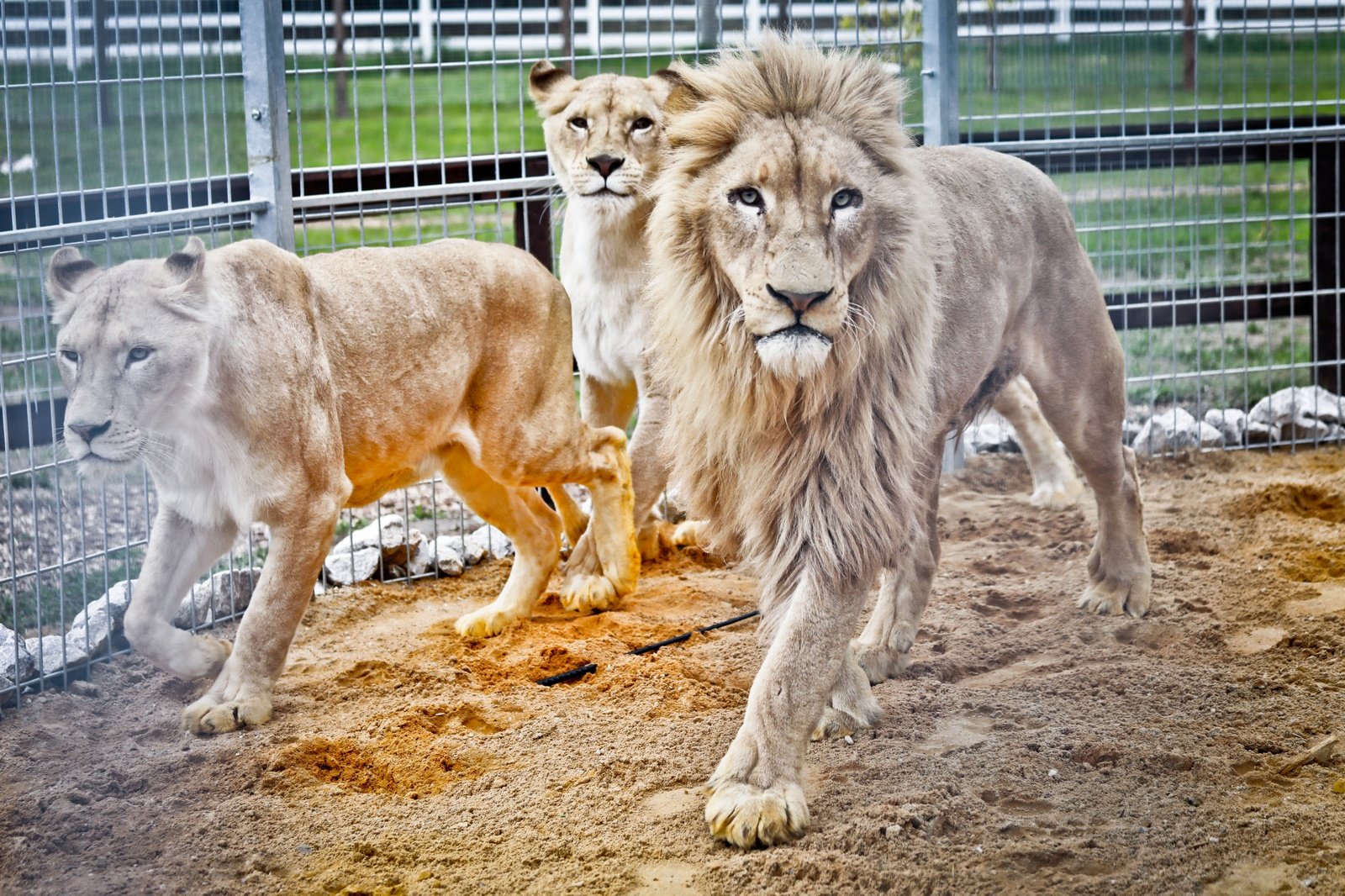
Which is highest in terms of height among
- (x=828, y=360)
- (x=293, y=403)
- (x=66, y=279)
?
(x=66, y=279)

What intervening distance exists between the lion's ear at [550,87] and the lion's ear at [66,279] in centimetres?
235

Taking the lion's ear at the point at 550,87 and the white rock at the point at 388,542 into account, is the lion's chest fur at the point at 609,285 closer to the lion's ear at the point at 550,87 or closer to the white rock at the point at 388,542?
the lion's ear at the point at 550,87

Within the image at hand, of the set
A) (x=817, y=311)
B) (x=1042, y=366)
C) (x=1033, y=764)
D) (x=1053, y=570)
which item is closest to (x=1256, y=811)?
(x=1033, y=764)

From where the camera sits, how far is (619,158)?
17.5ft

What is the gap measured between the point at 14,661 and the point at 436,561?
74.2 inches

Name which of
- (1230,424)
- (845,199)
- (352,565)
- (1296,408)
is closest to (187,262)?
(845,199)

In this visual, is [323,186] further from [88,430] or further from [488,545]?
[88,430]

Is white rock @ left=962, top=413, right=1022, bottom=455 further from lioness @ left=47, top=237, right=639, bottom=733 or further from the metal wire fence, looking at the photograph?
lioness @ left=47, top=237, right=639, bottom=733

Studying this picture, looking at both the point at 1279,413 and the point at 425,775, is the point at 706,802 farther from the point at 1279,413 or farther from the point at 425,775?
the point at 1279,413

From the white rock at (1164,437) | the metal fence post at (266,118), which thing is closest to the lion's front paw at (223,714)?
the metal fence post at (266,118)

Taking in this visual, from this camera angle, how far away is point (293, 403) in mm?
4039

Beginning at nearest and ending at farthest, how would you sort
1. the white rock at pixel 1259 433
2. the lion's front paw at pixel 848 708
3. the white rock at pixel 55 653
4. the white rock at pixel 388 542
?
1. the lion's front paw at pixel 848 708
2. the white rock at pixel 55 653
3. the white rock at pixel 388 542
4. the white rock at pixel 1259 433

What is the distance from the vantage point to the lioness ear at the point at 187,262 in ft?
12.2

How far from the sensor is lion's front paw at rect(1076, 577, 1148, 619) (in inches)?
196
